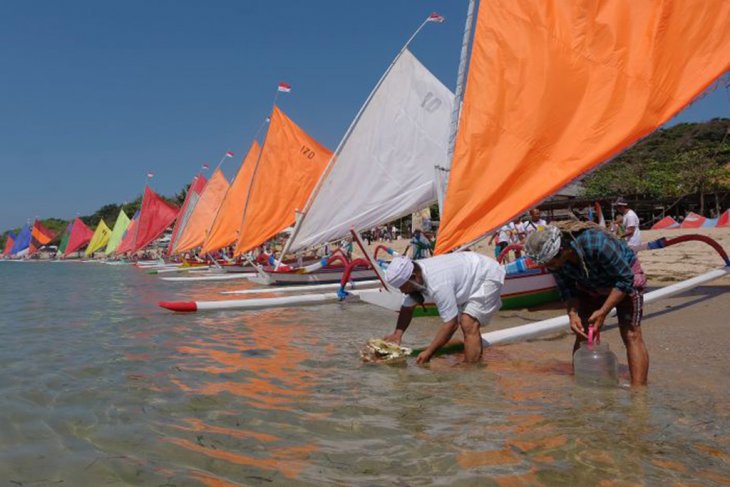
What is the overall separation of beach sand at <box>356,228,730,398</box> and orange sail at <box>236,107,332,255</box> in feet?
35.6

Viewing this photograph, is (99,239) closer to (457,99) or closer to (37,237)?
(37,237)

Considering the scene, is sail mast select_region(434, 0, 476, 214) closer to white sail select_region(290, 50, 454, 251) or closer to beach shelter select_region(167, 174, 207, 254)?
white sail select_region(290, 50, 454, 251)

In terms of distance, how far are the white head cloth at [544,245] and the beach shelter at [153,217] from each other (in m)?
42.8

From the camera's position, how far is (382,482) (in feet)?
9.38

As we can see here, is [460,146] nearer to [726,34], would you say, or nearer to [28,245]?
[726,34]

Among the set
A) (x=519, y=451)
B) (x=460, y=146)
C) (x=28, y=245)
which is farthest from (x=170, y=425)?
(x=28, y=245)

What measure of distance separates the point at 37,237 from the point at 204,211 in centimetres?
6724

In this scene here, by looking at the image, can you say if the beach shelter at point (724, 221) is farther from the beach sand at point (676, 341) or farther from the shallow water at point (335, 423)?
the shallow water at point (335, 423)

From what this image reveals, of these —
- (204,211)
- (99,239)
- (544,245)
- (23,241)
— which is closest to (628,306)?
(544,245)

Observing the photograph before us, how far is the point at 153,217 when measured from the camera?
4497cm

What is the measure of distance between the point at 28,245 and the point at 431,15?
313 ft

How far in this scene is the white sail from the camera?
13008 mm

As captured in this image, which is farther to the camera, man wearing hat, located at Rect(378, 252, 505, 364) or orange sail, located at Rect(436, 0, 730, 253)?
orange sail, located at Rect(436, 0, 730, 253)

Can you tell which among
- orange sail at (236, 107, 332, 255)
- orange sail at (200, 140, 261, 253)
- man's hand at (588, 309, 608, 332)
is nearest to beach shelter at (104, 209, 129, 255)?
orange sail at (200, 140, 261, 253)
